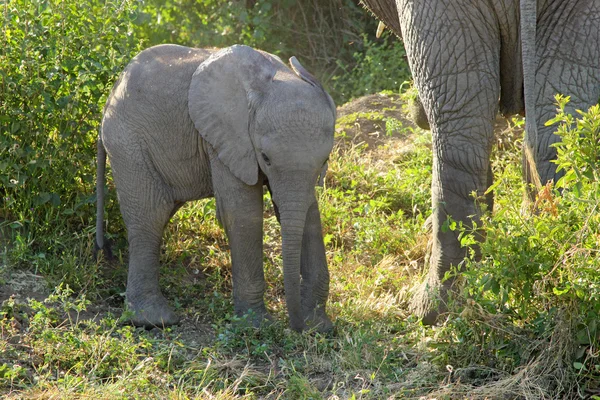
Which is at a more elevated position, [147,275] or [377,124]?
Result: [377,124]

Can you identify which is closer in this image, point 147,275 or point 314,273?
point 314,273

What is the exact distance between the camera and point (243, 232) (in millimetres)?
5086

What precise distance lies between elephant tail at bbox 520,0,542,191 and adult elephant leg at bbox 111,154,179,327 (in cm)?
195

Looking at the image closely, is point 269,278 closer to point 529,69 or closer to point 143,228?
point 143,228

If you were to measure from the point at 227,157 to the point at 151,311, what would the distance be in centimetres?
94

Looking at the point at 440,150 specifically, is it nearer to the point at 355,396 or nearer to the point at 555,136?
the point at 555,136

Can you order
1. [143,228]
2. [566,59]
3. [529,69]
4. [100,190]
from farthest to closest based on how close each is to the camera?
[100,190], [143,228], [566,59], [529,69]

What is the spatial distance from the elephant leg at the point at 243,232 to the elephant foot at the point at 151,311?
37 centimetres

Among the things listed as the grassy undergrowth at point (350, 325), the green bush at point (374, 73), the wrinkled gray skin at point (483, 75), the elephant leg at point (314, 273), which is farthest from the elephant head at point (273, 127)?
the green bush at point (374, 73)

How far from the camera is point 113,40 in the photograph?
5945 millimetres

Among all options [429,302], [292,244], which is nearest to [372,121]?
[429,302]

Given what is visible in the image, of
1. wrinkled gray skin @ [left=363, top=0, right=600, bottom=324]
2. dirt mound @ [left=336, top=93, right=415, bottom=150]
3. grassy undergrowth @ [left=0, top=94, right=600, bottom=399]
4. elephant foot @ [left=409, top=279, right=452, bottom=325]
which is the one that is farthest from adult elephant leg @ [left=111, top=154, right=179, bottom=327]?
dirt mound @ [left=336, top=93, right=415, bottom=150]

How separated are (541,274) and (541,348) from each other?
0.33m

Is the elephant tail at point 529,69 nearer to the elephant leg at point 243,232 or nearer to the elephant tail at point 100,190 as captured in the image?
the elephant leg at point 243,232
